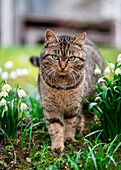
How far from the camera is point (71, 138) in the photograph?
123 inches

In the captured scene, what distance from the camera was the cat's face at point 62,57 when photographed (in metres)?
2.85

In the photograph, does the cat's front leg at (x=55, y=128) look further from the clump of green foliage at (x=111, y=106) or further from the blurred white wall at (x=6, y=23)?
the blurred white wall at (x=6, y=23)

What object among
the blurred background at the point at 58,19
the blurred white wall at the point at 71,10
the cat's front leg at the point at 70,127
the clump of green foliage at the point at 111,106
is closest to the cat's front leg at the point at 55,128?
the cat's front leg at the point at 70,127

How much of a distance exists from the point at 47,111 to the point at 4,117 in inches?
19.7

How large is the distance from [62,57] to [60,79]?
10.0 inches

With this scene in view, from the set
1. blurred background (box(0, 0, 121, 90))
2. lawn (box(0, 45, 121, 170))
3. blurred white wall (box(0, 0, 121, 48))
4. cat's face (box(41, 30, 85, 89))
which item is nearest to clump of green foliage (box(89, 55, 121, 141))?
lawn (box(0, 45, 121, 170))

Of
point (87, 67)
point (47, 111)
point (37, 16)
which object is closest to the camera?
point (47, 111)

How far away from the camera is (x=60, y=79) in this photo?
2.94 meters

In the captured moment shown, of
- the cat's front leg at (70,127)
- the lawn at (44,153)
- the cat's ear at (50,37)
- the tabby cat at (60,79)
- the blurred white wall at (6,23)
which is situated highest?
the blurred white wall at (6,23)

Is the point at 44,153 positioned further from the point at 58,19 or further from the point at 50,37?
the point at 58,19

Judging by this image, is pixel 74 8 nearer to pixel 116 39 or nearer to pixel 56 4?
pixel 56 4

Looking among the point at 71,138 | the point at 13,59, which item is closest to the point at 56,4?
the point at 13,59

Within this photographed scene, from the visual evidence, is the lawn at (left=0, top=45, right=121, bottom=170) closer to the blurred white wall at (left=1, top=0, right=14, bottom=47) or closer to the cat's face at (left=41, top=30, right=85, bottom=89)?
the cat's face at (left=41, top=30, right=85, bottom=89)

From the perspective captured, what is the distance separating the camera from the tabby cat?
9.44 ft
